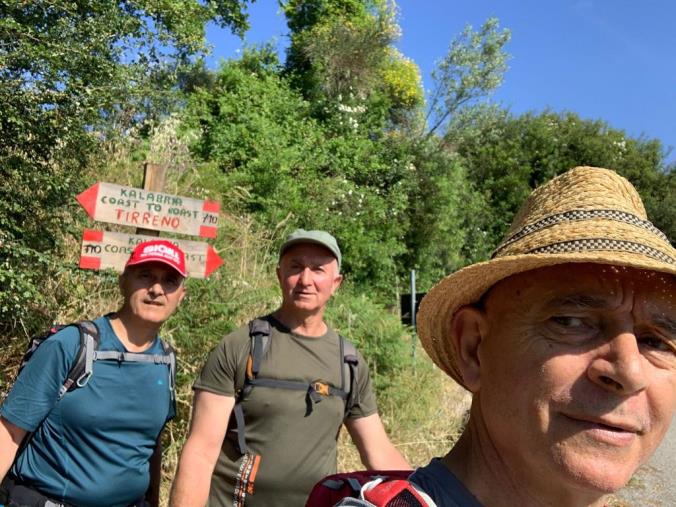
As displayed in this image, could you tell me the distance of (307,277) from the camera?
9.35ft

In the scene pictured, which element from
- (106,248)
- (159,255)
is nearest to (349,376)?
(159,255)

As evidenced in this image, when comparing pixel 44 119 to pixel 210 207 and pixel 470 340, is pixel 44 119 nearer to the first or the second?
pixel 210 207

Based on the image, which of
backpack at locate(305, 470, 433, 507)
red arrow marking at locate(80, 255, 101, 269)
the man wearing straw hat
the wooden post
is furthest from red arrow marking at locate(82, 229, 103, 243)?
the man wearing straw hat

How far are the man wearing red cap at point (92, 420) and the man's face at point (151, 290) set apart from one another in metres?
0.02

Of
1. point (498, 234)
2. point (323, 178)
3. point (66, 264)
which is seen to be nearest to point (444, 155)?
point (323, 178)

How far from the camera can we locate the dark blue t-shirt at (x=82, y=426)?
223 cm

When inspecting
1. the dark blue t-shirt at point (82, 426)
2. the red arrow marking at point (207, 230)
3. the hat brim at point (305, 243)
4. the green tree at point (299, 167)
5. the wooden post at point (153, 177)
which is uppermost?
the green tree at point (299, 167)

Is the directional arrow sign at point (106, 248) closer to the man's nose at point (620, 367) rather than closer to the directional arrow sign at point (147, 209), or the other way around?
the directional arrow sign at point (147, 209)

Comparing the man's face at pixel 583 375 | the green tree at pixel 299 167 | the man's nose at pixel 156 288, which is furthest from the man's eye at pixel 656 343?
the green tree at pixel 299 167

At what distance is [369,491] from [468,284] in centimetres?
47

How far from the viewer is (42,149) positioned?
4820mm

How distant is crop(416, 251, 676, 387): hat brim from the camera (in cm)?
108

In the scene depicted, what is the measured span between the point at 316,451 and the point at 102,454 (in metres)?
0.85

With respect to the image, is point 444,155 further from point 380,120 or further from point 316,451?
point 316,451
